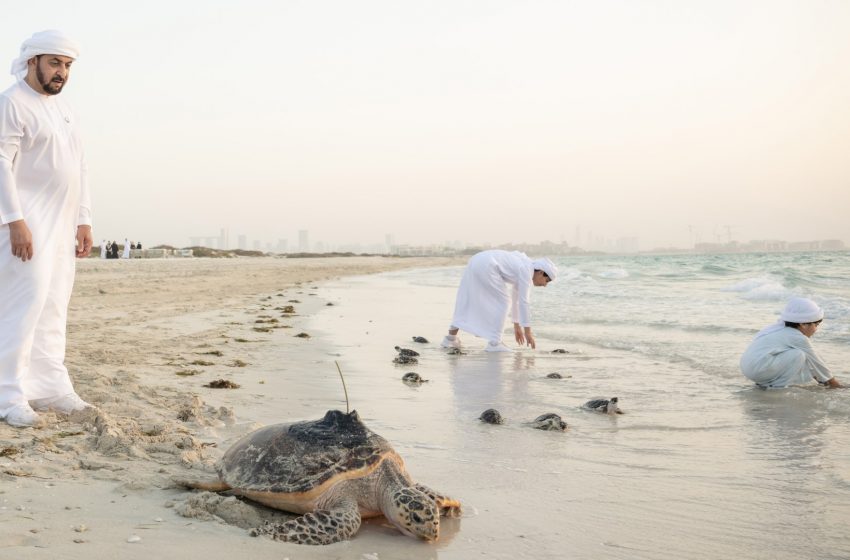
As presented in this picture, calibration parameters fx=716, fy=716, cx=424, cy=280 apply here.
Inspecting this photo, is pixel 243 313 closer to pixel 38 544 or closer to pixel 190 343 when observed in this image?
pixel 190 343

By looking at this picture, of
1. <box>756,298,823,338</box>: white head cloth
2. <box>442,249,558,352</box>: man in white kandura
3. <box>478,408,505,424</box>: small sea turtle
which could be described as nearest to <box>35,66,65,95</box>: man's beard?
<box>478,408,505,424</box>: small sea turtle

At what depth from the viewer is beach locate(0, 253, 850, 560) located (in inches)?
122

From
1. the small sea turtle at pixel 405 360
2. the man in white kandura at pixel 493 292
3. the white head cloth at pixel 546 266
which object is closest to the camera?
the small sea turtle at pixel 405 360

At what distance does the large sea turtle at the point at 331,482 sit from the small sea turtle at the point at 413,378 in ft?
12.1

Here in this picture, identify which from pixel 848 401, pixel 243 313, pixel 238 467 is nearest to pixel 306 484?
pixel 238 467

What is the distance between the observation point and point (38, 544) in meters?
2.70

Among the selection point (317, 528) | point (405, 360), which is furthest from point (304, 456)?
point (405, 360)

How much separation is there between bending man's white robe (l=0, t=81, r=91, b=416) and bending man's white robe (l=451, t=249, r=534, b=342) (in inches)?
239

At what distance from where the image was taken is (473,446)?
4840mm

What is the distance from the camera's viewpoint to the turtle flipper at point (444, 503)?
3287mm

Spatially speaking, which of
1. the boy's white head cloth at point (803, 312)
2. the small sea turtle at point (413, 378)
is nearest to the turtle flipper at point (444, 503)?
the small sea turtle at point (413, 378)

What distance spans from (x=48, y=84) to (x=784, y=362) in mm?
6770

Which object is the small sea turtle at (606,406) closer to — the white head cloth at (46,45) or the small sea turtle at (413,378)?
the small sea turtle at (413,378)

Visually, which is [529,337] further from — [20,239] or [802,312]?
[20,239]
